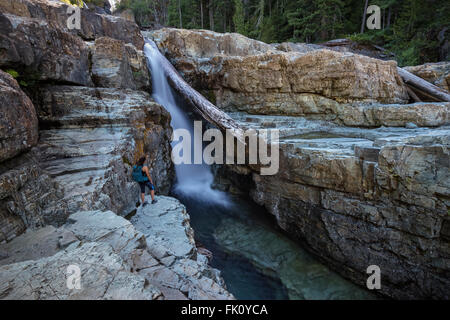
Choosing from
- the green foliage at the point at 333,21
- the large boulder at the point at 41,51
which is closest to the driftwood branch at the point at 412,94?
the green foliage at the point at 333,21

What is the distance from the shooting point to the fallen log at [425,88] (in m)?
8.25

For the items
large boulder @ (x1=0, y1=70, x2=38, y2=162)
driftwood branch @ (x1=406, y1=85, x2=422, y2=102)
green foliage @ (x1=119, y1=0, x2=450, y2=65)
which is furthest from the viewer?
green foliage @ (x1=119, y1=0, x2=450, y2=65)

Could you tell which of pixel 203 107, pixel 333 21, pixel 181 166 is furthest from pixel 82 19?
pixel 333 21

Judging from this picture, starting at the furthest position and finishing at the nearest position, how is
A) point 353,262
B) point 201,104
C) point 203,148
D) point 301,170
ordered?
point 203,148
point 201,104
point 301,170
point 353,262

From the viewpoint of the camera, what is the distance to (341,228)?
5.61m

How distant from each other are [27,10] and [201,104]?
673 centimetres

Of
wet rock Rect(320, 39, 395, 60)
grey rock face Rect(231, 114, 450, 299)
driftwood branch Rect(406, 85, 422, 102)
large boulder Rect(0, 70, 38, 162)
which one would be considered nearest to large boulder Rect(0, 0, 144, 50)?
large boulder Rect(0, 70, 38, 162)

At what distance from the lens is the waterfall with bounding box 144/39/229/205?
30.3 ft

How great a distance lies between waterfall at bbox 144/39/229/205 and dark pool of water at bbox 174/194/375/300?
3.54 feet

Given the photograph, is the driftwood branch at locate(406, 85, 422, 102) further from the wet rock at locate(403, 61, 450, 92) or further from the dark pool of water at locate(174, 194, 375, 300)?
the dark pool of water at locate(174, 194, 375, 300)

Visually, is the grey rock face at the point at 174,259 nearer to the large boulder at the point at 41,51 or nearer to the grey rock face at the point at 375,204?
the grey rock face at the point at 375,204
